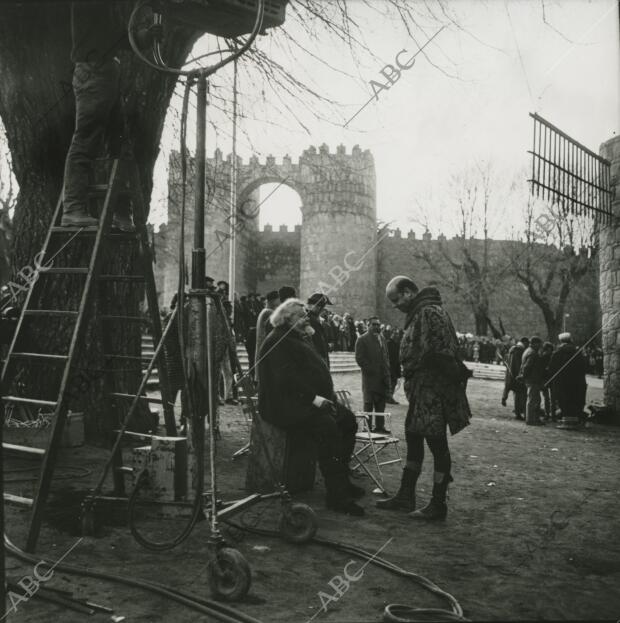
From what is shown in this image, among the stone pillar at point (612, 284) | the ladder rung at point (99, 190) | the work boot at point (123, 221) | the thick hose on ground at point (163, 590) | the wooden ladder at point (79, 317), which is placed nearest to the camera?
the thick hose on ground at point (163, 590)

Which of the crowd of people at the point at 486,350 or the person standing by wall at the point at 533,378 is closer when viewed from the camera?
the person standing by wall at the point at 533,378

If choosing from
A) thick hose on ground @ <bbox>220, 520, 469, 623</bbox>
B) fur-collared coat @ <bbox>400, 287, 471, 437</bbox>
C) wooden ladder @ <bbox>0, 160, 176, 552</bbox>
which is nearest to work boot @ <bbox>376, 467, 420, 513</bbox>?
fur-collared coat @ <bbox>400, 287, 471, 437</bbox>

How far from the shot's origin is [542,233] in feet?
91.6

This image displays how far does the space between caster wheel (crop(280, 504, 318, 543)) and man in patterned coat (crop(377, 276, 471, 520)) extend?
3.33ft

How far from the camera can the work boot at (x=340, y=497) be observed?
14.2ft

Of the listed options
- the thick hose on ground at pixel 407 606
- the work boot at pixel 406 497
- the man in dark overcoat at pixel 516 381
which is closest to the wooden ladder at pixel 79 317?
the thick hose on ground at pixel 407 606

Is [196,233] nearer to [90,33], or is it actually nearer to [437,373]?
[90,33]

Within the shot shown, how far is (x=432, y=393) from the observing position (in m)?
4.32

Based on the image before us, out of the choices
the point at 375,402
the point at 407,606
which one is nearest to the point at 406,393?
the point at 407,606

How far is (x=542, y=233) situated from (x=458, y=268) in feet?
27.3

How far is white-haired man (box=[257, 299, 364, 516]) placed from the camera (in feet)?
14.7

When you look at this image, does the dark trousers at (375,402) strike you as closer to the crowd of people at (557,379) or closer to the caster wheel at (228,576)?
the crowd of people at (557,379)

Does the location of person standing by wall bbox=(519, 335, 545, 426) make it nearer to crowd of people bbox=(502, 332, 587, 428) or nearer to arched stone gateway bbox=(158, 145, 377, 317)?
crowd of people bbox=(502, 332, 587, 428)

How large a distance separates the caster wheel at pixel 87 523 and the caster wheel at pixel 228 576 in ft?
3.49
